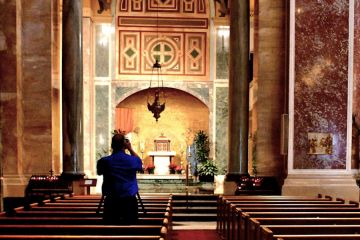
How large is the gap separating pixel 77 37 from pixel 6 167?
3141 millimetres

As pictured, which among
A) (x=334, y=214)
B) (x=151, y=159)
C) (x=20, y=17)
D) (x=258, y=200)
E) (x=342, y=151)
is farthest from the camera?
(x=151, y=159)

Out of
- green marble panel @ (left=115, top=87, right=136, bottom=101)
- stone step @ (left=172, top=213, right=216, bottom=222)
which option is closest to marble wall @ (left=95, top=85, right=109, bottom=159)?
green marble panel @ (left=115, top=87, right=136, bottom=101)

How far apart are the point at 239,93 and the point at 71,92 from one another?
3682 millimetres

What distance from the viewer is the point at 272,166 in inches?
441

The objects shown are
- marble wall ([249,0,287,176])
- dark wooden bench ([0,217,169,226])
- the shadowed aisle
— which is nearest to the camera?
dark wooden bench ([0,217,169,226])

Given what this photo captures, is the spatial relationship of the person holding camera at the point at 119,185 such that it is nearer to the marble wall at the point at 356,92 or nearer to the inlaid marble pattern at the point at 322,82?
the inlaid marble pattern at the point at 322,82

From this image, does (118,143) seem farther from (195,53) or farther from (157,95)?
(195,53)

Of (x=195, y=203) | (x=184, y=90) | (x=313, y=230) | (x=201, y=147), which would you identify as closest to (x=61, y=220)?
(x=313, y=230)

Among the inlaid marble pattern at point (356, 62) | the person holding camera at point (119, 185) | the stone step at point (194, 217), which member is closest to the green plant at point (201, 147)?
the stone step at point (194, 217)

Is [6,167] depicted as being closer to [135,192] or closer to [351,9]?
[135,192]

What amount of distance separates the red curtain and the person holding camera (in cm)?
1406

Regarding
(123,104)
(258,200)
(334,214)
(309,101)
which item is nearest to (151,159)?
(123,104)

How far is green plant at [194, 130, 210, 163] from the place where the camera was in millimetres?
18344

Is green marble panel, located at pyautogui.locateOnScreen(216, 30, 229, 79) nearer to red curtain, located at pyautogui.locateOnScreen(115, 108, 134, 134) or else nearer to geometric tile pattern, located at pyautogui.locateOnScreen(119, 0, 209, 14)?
geometric tile pattern, located at pyautogui.locateOnScreen(119, 0, 209, 14)
